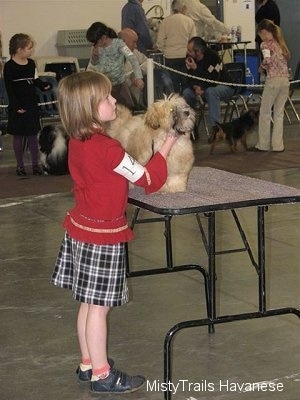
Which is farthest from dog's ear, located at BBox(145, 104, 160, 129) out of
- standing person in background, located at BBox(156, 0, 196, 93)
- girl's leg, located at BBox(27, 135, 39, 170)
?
standing person in background, located at BBox(156, 0, 196, 93)

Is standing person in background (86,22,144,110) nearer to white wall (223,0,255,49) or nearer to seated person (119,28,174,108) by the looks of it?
seated person (119,28,174,108)

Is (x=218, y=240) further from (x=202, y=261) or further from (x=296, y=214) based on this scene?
(x=296, y=214)

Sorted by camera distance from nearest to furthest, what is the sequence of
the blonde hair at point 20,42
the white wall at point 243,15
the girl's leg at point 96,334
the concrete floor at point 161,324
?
the girl's leg at point 96,334
the concrete floor at point 161,324
the blonde hair at point 20,42
the white wall at point 243,15

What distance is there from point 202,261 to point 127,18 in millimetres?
7622

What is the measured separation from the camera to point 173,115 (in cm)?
403

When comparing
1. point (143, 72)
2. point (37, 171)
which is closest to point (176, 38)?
point (143, 72)

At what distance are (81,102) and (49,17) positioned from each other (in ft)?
41.3

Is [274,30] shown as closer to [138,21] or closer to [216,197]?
[138,21]

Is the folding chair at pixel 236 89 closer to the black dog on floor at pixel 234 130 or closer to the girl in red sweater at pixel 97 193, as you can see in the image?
the black dog on floor at pixel 234 130

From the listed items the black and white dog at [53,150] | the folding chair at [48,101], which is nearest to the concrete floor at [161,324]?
the black and white dog at [53,150]

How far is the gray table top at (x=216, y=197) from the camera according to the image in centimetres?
371

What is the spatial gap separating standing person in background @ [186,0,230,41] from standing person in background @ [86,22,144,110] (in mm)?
3929

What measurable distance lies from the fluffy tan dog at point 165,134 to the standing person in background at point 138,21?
8412mm

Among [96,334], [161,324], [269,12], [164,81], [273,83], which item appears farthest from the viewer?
[269,12]
